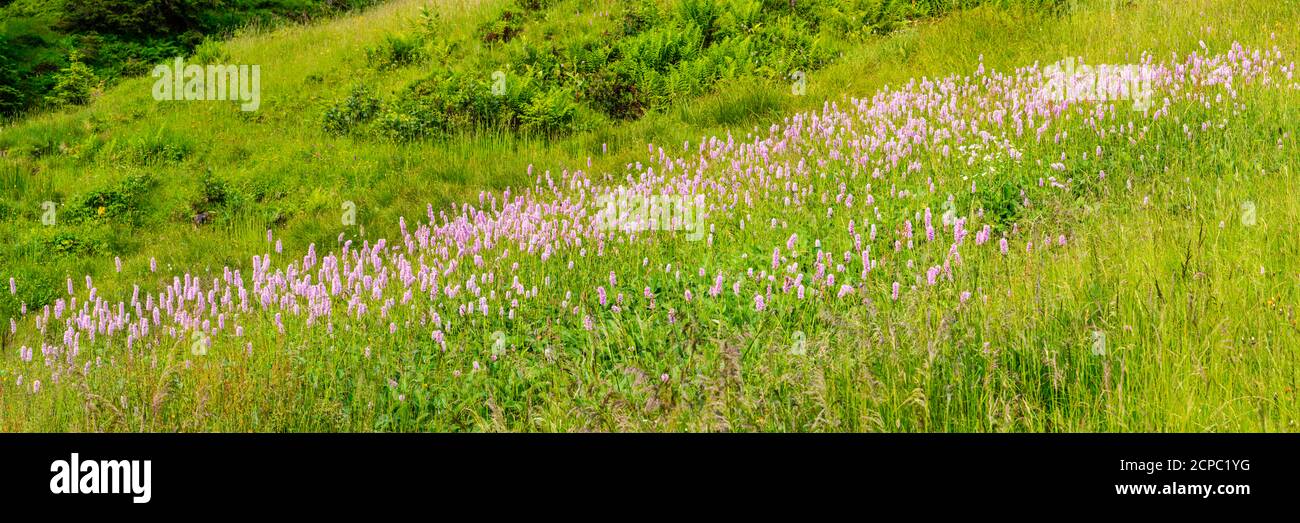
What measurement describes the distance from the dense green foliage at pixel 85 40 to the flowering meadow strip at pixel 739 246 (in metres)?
11.3

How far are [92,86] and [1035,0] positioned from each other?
54.6ft

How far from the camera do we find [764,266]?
18.2 ft

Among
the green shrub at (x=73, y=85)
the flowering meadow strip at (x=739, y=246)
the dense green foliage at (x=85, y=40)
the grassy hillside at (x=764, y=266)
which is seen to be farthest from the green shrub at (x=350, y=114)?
the dense green foliage at (x=85, y=40)

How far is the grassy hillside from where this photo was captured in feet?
12.1

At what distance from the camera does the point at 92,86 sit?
17.6m

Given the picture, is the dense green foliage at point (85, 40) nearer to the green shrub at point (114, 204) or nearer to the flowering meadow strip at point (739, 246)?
the green shrub at point (114, 204)

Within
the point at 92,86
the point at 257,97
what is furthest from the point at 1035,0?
the point at 92,86

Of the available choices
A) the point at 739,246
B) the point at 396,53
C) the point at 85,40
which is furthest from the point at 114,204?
the point at 85,40

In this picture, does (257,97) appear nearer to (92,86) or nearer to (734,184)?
(92,86)

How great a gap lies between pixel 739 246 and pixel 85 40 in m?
18.8

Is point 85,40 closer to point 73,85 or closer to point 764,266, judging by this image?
point 73,85

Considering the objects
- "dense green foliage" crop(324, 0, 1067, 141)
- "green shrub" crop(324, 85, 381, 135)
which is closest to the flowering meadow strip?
"dense green foliage" crop(324, 0, 1067, 141)

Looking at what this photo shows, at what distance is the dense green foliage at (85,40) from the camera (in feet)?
57.5

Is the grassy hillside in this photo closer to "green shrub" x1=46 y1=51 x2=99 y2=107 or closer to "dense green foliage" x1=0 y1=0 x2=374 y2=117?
"green shrub" x1=46 y1=51 x2=99 y2=107
